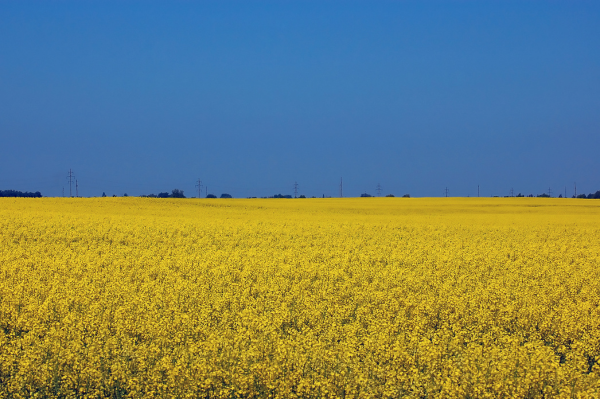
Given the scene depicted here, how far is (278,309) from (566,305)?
4.89 meters

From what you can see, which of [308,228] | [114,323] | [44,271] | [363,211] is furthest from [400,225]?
[114,323]

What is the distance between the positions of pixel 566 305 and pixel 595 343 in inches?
67.5

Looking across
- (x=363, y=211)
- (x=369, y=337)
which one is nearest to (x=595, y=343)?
(x=369, y=337)

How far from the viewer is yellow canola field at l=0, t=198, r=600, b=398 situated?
5.27 m

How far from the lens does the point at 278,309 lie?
7762 millimetres

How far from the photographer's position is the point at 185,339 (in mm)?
6531

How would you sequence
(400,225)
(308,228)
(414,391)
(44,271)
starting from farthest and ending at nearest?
(400,225) → (308,228) → (44,271) → (414,391)

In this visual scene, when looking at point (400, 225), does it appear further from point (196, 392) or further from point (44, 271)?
point (196, 392)

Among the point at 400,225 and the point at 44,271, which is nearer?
the point at 44,271

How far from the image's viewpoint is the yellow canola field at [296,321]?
5273 mm

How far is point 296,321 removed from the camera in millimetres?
7488

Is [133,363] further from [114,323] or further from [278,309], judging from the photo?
[278,309]

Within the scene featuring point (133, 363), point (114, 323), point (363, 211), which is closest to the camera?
point (133, 363)

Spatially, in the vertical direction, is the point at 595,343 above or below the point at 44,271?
below
